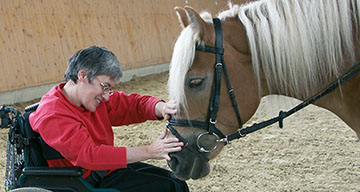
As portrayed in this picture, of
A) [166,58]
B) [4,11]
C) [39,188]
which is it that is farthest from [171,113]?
[166,58]

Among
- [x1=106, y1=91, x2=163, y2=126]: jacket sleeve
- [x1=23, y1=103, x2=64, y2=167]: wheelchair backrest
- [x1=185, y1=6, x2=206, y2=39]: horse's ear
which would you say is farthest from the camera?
[x1=106, y1=91, x2=163, y2=126]: jacket sleeve

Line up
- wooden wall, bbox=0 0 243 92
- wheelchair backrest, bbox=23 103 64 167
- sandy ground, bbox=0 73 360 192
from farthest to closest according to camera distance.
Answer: wooden wall, bbox=0 0 243 92 → sandy ground, bbox=0 73 360 192 → wheelchair backrest, bbox=23 103 64 167

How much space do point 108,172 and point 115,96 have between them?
1.51 ft

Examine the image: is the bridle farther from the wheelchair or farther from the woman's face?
the wheelchair

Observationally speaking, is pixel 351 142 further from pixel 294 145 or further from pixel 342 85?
pixel 342 85

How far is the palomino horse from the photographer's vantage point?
5.19 feet

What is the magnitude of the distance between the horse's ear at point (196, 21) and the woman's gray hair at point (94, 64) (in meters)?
0.48

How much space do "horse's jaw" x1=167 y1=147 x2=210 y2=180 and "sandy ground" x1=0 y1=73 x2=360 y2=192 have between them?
1.98 feet

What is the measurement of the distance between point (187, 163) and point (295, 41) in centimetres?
78

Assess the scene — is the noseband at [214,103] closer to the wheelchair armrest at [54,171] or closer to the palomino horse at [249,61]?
the palomino horse at [249,61]

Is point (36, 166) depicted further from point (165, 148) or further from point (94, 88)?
point (165, 148)

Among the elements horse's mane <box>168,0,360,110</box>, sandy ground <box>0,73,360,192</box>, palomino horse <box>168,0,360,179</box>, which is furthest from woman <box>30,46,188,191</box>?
sandy ground <box>0,73,360,192</box>

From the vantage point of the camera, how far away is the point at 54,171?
1686mm

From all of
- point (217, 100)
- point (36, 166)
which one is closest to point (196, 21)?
point (217, 100)
